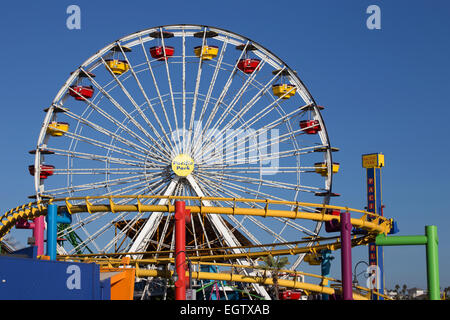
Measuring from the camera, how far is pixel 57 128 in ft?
160

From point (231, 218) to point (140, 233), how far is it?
5.30 meters

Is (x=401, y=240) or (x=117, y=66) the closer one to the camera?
(x=401, y=240)

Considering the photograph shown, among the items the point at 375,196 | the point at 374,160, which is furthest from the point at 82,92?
the point at 374,160

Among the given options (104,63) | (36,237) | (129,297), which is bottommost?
(129,297)

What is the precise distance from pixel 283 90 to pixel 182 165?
8247mm

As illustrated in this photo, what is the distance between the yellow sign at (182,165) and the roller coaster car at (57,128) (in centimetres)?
744

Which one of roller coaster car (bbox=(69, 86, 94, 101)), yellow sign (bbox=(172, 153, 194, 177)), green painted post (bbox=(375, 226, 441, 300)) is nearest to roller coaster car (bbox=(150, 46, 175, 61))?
roller coaster car (bbox=(69, 86, 94, 101))

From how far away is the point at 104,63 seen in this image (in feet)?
162

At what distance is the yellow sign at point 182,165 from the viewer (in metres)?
46.4

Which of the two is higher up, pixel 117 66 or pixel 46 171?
pixel 117 66

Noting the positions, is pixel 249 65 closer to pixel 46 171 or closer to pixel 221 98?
pixel 221 98

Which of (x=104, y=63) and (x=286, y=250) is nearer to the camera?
(x=286, y=250)
